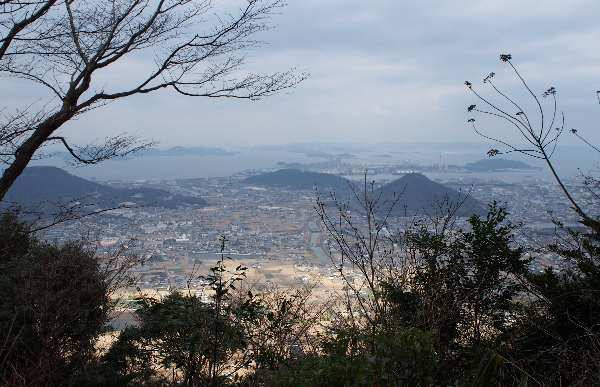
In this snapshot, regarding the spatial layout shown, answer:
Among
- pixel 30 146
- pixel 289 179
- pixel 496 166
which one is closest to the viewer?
pixel 30 146

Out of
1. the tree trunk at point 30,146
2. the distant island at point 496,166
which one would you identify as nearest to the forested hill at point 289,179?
the distant island at point 496,166

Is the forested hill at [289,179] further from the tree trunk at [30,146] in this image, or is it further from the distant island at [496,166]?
the tree trunk at [30,146]

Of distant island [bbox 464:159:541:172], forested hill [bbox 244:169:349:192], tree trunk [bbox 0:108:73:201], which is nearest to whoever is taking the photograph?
tree trunk [bbox 0:108:73:201]

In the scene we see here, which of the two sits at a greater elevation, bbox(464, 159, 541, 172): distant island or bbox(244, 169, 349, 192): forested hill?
bbox(464, 159, 541, 172): distant island

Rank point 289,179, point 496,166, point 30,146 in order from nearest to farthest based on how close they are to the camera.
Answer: point 30,146 → point 289,179 → point 496,166

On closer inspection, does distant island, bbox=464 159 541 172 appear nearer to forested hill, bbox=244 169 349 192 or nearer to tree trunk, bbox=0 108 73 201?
forested hill, bbox=244 169 349 192

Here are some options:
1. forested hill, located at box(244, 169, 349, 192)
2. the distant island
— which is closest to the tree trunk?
forested hill, located at box(244, 169, 349, 192)

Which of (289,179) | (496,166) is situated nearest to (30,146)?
(289,179)

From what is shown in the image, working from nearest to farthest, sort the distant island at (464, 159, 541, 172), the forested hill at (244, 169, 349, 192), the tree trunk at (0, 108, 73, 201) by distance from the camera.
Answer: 1. the tree trunk at (0, 108, 73, 201)
2. the forested hill at (244, 169, 349, 192)
3. the distant island at (464, 159, 541, 172)

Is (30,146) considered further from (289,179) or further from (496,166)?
(496,166)

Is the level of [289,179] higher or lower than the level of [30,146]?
lower
